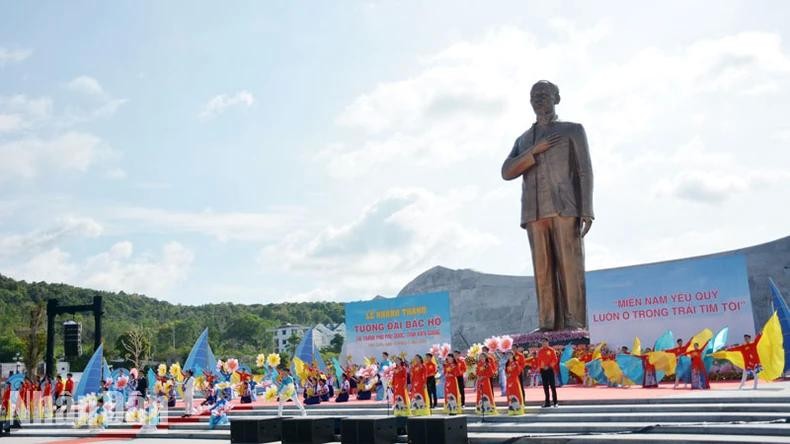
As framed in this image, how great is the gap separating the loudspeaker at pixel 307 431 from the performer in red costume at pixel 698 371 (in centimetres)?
762

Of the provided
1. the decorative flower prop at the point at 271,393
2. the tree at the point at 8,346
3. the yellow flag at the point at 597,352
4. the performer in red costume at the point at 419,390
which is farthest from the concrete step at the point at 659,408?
the tree at the point at 8,346

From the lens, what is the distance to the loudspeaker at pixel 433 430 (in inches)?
404

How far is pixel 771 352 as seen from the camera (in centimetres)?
1395

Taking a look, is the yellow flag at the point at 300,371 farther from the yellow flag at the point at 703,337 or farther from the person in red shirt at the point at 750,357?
the person in red shirt at the point at 750,357

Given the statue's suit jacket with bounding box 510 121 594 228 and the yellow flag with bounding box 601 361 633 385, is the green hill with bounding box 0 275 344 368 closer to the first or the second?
the statue's suit jacket with bounding box 510 121 594 228

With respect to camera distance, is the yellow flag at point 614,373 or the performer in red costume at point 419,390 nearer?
the performer in red costume at point 419,390

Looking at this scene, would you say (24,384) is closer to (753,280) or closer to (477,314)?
(477,314)

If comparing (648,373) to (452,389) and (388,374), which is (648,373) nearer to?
(452,389)

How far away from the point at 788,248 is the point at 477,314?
41.9 ft

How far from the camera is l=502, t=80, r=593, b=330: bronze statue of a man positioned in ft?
63.9

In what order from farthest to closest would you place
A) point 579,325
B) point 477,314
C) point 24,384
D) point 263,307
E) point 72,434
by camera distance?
point 263,307 < point 477,314 < point 24,384 < point 579,325 < point 72,434

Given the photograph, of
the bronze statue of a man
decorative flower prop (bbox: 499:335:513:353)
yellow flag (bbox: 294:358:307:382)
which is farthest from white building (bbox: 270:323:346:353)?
decorative flower prop (bbox: 499:335:513:353)

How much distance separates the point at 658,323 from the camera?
66.4ft

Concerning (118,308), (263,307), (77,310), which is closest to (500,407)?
(77,310)
